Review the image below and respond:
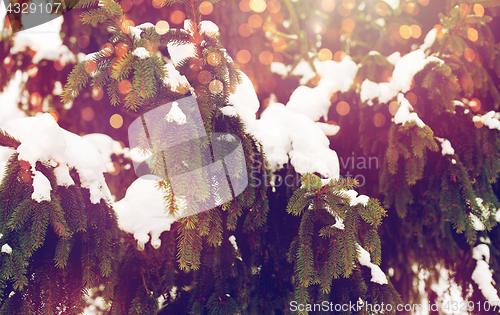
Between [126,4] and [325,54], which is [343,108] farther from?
[126,4]

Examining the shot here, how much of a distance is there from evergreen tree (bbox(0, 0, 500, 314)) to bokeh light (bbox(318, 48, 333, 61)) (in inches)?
0.9

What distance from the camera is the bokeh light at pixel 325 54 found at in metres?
2.86

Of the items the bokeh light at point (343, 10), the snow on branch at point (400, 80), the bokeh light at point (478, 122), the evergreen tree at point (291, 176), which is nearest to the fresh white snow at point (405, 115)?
the evergreen tree at point (291, 176)

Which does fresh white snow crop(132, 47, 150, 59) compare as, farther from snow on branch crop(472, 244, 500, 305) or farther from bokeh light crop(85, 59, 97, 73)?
snow on branch crop(472, 244, 500, 305)

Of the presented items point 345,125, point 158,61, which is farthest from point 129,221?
point 345,125

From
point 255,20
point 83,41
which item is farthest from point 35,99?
point 255,20

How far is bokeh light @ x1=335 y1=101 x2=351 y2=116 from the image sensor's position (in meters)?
2.18

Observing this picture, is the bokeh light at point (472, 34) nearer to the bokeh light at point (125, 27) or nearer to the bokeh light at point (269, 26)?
the bokeh light at point (269, 26)

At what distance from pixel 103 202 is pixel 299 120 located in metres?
1.32

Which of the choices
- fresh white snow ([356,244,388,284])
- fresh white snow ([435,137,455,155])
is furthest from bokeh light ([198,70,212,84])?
fresh white snow ([435,137,455,155])

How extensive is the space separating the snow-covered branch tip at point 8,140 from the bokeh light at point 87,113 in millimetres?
1388

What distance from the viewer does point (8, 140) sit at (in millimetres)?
1226

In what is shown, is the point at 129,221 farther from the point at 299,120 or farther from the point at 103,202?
the point at 299,120

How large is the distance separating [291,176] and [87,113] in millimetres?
2037
